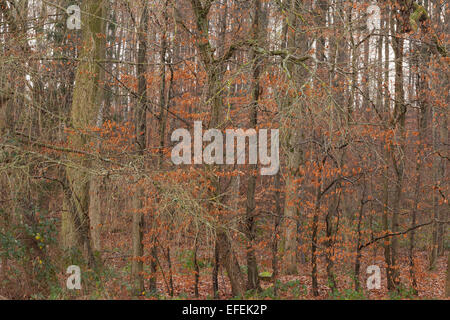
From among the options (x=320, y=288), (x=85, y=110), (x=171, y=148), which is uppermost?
(x=85, y=110)

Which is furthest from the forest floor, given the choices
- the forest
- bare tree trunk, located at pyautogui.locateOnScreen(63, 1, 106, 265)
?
bare tree trunk, located at pyautogui.locateOnScreen(63, 1, 106, 265)

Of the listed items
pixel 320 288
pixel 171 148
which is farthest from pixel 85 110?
A: pixel 320 288

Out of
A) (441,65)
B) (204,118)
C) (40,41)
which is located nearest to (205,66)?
(204,118)

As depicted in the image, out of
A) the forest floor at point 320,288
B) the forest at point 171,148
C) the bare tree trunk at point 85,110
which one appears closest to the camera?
the forest at point 171,148

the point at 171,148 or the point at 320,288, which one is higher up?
the point at 171,148

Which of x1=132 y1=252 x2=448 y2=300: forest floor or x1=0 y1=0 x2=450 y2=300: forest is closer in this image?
x1=0 y1=0 x2=450 y2=300: forest

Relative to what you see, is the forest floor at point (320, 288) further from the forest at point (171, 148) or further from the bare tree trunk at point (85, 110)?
the bare tree trunk at point (85, 110)

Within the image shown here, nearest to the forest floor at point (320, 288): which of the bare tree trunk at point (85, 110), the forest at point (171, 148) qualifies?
the forest at point (171, 148)

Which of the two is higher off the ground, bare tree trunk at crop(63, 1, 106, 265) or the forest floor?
bare tree trunk at crop(63, 1, 106, 265)

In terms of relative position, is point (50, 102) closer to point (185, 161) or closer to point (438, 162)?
point (185, 161)

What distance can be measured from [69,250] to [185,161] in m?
2.91

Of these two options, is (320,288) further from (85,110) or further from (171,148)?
(85,110)

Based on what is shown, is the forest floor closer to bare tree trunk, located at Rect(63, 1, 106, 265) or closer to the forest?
the forest

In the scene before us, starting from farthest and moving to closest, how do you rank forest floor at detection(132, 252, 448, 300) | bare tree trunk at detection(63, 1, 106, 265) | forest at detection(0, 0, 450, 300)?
1. forest floor at detection(132, 252, 448, 300)
2. bare tree trunk at detection(63, 1, 106, 265)
3. forest at detection(0, 0, 450, 300)
